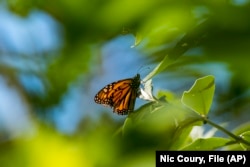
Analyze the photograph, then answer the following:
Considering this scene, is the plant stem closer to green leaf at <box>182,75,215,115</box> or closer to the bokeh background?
green leaf at <box>182,75,215,115</box>

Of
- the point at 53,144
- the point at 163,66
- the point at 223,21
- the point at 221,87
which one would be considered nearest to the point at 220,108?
the point at 221,87

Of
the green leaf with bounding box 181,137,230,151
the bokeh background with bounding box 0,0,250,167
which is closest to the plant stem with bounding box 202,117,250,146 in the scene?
the green leaf with bounding box 181,137,230,151

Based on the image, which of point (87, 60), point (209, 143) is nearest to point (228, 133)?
point (209, 143)

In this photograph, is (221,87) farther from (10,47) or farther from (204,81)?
(10,47)

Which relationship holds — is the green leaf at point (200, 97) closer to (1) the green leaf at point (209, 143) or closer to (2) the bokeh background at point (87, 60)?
(1) the green leaf at point (209, 143)

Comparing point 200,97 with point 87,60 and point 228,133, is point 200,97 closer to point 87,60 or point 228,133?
point 228,133

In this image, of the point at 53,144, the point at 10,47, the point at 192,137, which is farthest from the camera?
the point at 192,137

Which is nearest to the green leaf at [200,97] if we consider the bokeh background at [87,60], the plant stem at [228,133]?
the plant stem at [228,133]
